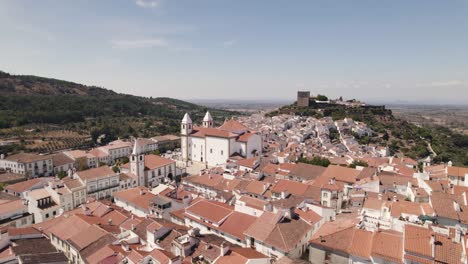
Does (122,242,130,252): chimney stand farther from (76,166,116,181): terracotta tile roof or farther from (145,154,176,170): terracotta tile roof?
(145,154,176,170): terracotta tile roof

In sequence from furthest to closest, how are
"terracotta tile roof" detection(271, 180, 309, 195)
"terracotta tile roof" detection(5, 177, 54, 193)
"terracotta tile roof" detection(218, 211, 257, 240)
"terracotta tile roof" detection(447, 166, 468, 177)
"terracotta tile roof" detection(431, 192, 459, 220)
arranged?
"terracotta tile roof" detection(5, 177, 54, 193) < "terracotta tile roof" detection(447, 166, 468, 177) < "terracotta tile roof" detection(271, 180, 309, 195) < "terracotta tile roof" detection(218, 211, 257, 240) < "terracotta tile roof" detection(431, 192, 459, 220)

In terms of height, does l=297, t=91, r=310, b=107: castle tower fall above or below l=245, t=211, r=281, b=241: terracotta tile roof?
above

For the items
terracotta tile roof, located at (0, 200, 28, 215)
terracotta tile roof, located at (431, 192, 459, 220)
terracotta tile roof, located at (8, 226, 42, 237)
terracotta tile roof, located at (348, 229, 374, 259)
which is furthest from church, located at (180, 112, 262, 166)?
terracotta tile roof, located at (348, 229, 374, 259)

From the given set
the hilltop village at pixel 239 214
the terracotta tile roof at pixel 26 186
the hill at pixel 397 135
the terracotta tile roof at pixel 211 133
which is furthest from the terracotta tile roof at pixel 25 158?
the hill at pixel 397 135

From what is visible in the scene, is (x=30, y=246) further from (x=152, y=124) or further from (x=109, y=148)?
(x=152, y=124)

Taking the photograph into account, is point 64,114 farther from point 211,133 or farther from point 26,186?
point 211,133

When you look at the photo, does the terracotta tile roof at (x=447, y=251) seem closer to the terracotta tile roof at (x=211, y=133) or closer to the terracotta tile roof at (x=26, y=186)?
the terracotta tile roof at (x=211, y=133)
